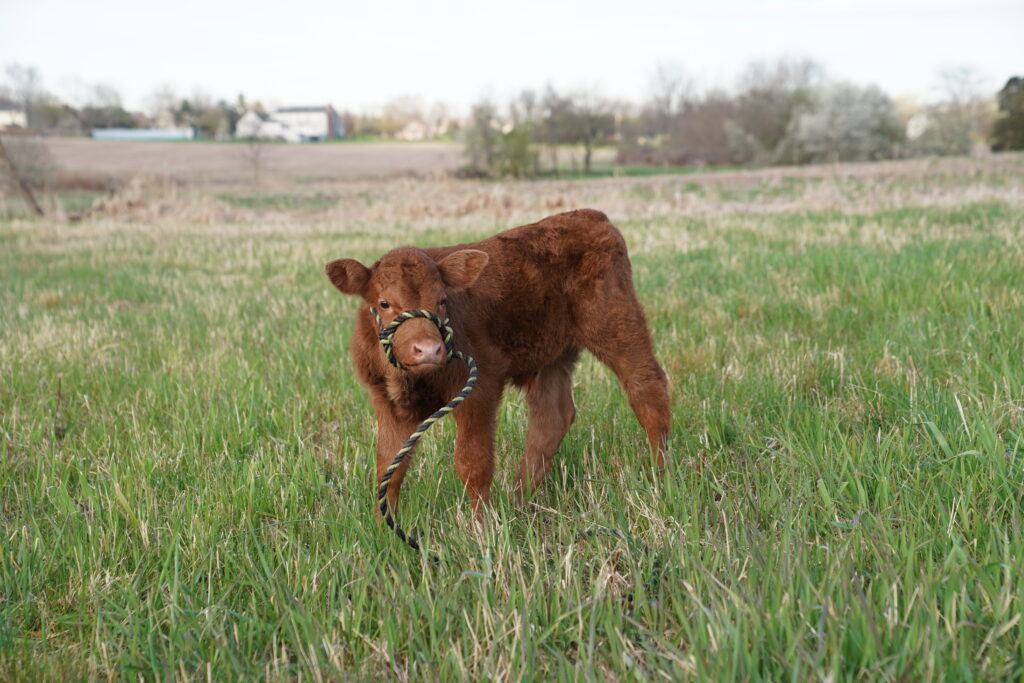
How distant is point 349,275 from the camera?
2865mm

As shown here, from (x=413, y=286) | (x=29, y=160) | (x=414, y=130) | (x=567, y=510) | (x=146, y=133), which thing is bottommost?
(x=567, y=510)

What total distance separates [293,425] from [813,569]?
294 cm

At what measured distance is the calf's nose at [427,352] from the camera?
2.52 meters

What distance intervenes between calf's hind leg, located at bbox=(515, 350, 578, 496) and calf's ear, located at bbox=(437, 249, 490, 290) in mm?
1015

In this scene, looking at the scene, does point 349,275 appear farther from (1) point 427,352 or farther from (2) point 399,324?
(1) point 427,352

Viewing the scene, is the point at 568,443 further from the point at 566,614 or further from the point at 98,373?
the point at 98,373

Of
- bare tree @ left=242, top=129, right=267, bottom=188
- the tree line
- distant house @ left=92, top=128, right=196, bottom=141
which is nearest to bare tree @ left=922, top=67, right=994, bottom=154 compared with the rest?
the tree line

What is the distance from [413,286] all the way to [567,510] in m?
1.19

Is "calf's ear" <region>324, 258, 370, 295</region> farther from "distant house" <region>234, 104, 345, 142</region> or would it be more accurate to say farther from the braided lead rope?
"distant house" <region>234, 104, 345, 142</region>

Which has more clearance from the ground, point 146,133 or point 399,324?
point 146,133

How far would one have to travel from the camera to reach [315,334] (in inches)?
263

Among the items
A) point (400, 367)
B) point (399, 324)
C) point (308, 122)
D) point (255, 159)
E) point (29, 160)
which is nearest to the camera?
point (399, 324)

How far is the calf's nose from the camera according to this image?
252 cm

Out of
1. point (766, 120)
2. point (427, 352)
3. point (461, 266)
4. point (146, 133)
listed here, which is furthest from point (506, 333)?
point (146, 133)
